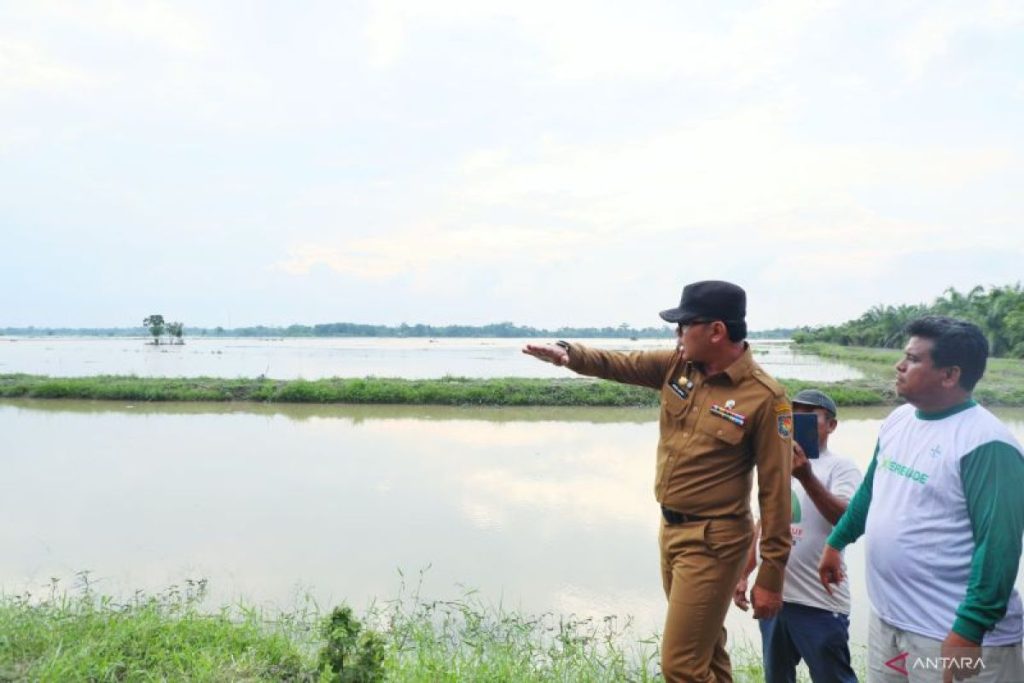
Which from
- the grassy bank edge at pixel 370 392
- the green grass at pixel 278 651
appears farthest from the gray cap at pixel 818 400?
the grassy bank edge at pixel 370 392

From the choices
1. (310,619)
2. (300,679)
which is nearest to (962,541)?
(300,679)

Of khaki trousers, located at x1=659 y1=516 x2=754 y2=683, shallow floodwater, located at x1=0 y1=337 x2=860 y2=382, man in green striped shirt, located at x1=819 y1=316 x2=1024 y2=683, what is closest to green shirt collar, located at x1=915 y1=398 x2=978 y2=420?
man in green striped shirt, located at x1=819 y1=316 x2=1024 y2=683

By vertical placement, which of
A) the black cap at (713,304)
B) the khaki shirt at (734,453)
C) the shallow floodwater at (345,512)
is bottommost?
the shallow floodwater at (345,512)

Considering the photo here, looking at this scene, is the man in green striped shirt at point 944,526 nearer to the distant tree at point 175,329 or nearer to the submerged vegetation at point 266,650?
the submerged vegetation at point 266,650

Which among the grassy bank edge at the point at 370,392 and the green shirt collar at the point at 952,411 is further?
the grassy bank edge at the point at 370,392

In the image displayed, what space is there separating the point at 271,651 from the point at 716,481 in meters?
→ 2.09

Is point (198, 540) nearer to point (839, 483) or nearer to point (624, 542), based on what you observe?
point (624, 542)

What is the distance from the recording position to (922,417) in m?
1.62

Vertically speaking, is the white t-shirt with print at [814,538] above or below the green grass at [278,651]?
above

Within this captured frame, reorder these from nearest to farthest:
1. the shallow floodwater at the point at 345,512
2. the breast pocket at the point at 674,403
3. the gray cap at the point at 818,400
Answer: the breast pocket at the point at 674,403
the gray cap at the point at 818,400
the shallow floodwater at the point at 345,512

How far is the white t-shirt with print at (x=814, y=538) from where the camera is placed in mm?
2006

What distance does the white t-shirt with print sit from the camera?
2.01m

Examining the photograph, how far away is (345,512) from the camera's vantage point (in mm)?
5945

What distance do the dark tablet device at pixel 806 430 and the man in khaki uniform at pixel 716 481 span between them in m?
0.34
